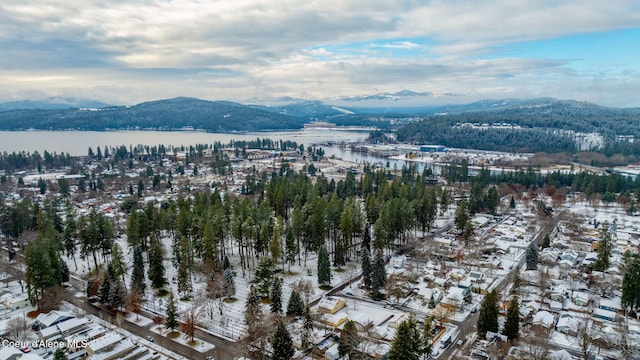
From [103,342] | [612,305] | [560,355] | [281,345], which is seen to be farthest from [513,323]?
[103,342]

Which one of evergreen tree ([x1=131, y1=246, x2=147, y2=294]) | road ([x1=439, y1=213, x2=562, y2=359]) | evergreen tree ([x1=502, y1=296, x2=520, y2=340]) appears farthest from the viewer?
evergreen tree ([x1=131, y1=246, x2=147, y2=294])

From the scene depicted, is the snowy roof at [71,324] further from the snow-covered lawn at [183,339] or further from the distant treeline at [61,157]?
the distant treeline at [61,157]

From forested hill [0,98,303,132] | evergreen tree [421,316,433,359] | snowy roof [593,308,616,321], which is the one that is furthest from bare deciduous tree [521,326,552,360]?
forested hill [0,98,303,132]

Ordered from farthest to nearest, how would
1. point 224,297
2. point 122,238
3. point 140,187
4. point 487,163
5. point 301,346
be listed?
point 487,163 → point 140,187 → point 122,238 → point 224,297 → point 301,346

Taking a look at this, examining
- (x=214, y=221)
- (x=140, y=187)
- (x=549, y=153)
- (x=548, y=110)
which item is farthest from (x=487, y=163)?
(x=548, y=110)

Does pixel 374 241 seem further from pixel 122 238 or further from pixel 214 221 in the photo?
pixel 122 238

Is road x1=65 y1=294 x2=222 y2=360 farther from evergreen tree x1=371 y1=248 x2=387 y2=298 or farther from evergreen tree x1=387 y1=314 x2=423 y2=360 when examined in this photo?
evergreen tree x1=371 y1=248 x2=387 y2=298

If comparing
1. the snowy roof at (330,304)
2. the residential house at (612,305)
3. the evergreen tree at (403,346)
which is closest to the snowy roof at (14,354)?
the snowy roof at (330,304)

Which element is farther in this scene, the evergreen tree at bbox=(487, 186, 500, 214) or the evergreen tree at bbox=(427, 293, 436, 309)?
the evergreen tree at bbox=(487, 186, 500, 214)
